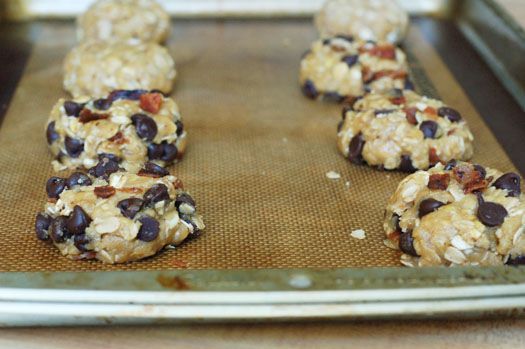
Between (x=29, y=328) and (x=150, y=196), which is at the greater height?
(x=150, y=196)

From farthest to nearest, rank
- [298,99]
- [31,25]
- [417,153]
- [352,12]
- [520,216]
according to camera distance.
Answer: [31,25], [352,12], [298,99], [417,153], [520,216]

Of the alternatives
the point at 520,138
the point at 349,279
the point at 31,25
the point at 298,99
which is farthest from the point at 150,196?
the point at 31,25

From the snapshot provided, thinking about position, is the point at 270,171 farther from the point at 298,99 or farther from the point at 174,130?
the point at 298,99

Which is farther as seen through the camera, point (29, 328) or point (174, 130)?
point (174, 130)

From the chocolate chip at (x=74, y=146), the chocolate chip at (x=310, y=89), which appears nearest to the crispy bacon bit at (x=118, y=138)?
the chocolate chip at (x=74, y=146)

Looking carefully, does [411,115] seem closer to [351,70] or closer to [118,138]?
[351,70]

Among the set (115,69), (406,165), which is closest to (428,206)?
(406,165)

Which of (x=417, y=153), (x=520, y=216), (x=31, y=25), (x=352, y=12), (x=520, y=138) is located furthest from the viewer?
(x=31, y=25)
